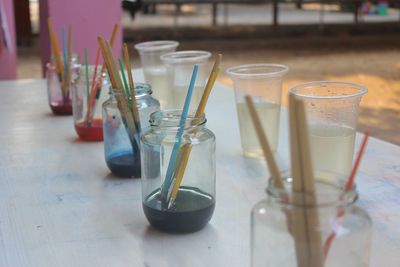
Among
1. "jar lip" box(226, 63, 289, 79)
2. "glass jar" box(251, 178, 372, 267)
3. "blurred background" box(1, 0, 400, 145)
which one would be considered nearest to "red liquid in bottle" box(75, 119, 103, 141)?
"jar lip" box(226, 63, 289, 79)

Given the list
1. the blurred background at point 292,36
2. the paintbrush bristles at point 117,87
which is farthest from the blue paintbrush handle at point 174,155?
the blurred background at point 292,36

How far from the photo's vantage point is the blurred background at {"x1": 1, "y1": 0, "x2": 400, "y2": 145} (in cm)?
460

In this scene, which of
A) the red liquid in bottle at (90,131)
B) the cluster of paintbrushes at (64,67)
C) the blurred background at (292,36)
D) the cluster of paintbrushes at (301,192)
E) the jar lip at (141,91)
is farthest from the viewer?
the blurred background at (292,36)

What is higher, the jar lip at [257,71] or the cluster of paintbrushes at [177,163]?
the jar lip at [257,71]

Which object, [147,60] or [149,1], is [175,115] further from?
[149,1]

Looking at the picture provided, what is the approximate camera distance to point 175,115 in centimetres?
88

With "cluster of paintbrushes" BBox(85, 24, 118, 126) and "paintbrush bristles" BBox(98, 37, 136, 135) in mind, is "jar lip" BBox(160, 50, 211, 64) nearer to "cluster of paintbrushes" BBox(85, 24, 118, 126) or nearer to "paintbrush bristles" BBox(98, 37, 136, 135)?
"cluster of paintbrushes" BBox(85, 24, 118, 126)

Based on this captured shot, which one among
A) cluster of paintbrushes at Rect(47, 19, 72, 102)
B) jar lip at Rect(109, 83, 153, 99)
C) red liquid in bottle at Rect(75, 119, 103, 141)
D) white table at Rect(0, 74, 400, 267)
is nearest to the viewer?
white table at Rect(0, 74, 400, 267)

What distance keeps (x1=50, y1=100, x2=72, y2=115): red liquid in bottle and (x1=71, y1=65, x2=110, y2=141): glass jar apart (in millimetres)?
176

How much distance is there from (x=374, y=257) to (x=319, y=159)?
211mm

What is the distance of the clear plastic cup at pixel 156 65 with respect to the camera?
4.87 ft

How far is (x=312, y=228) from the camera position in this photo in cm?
58

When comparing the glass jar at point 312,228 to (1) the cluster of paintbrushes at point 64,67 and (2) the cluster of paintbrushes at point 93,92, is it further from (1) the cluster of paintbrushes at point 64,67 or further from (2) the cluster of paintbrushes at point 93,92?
(1) the cluster of paintbrushes at point 64,67

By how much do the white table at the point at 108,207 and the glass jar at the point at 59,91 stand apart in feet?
0.38
